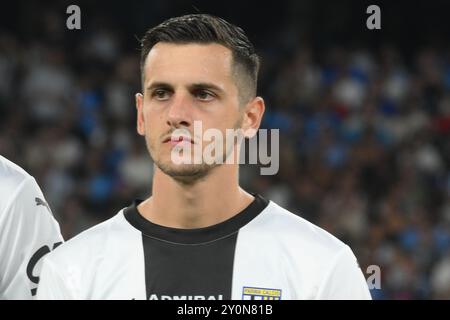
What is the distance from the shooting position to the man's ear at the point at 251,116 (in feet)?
10.8

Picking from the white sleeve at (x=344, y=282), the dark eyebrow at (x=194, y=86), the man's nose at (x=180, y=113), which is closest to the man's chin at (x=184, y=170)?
the man's nose at (x=180, y=113)

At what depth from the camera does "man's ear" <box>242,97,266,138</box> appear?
3307 millimetres

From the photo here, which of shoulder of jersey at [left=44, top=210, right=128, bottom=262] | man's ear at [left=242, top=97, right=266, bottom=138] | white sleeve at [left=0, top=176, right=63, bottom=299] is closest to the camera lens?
shoulder of jersey at [left=44, top=210, right=128, bottom=262]

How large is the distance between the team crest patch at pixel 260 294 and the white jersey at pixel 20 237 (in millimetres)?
922

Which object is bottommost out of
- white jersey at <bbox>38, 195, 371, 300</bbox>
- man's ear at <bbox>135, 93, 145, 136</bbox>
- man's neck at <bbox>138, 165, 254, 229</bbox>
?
white jersey at <bbox>38, 195, 371, 300</bbox>

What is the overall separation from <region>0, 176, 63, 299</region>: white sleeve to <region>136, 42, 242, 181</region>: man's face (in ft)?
2.48

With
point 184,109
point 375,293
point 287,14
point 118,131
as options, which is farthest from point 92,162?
point 184,109

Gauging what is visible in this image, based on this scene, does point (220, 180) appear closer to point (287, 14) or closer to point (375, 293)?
point (375, 293)

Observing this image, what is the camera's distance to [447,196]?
9852 millimetres

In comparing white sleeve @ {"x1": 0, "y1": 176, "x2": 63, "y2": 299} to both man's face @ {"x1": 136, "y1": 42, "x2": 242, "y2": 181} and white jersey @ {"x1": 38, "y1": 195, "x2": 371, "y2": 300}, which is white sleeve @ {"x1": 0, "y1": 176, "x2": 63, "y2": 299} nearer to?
white jersey @ {"x1": 38, "y1": 195, "x2": 371, "y2": 300}

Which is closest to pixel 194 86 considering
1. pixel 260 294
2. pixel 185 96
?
pixel 185 96

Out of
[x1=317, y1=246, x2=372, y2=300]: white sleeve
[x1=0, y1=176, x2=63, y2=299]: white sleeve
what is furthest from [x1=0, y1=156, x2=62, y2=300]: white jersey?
[x1=317, y1=246, x2=372, y2=300]: white sleeve

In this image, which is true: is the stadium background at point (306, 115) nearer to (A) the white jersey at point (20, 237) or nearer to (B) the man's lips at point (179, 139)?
(A) the white jersey at point (20, 237)

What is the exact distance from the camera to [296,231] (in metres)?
3.29
